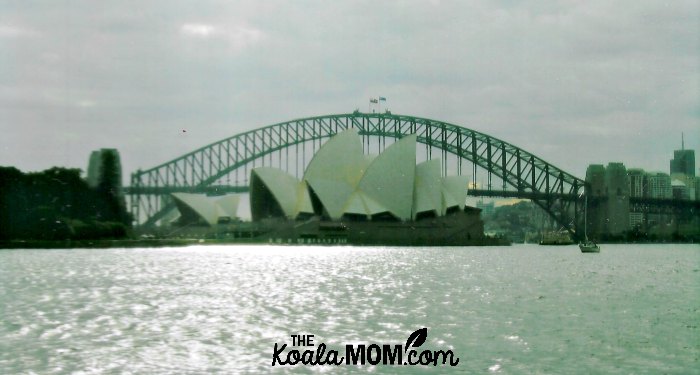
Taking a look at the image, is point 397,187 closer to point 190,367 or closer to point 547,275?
point 547,275

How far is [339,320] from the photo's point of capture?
1128 inches

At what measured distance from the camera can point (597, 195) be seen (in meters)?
161

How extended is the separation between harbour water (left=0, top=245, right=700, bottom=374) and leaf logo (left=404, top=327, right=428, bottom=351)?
25cm

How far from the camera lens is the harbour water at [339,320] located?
69.2 feet

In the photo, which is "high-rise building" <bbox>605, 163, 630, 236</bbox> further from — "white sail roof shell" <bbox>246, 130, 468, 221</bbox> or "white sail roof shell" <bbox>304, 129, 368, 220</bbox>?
"white sail roof shell" <bbox>304, 129, 368, 220</bbox>

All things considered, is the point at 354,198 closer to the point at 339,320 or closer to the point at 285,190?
the point at 285,190

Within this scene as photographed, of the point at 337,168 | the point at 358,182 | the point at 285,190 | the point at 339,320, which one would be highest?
the point at 337,168

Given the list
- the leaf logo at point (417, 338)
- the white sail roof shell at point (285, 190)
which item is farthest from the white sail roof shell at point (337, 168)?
the leaf logo at point (417, 338)

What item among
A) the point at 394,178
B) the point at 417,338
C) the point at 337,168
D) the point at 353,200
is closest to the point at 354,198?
the point at 353,200

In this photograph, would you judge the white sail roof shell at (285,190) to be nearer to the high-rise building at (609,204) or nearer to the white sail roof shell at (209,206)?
the white sail roof shell at (209,206)

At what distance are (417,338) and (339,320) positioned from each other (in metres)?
4.77

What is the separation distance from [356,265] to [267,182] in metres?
53.9

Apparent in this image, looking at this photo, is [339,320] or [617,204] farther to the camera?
[617,204]

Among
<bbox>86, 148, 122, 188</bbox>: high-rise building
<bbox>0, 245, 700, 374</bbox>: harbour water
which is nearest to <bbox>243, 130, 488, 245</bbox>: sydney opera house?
<bbox>86, 148, 122, 188</bbox>: high-rise building
